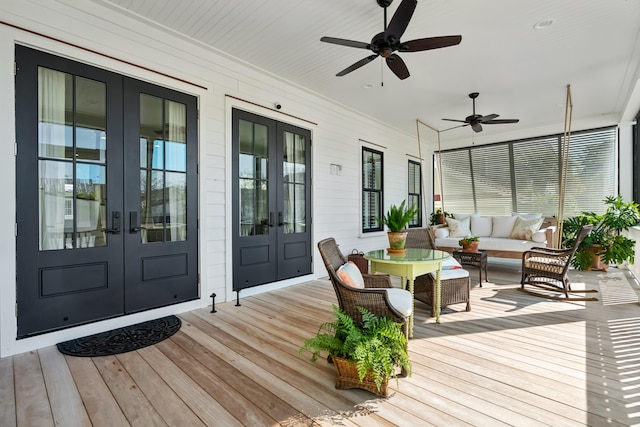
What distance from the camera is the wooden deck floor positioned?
1801 millimetres

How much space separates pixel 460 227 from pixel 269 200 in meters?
4.73

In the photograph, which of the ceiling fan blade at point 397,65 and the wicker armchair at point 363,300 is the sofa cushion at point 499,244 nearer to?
the ceiling fan blade at point 397,65

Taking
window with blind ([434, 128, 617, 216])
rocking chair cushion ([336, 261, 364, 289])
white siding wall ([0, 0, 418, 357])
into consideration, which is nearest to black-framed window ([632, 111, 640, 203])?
window with blind ([434, 128, 617, 216])

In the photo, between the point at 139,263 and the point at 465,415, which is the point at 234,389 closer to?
the point at 465,415

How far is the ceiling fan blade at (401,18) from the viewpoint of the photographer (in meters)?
2.46

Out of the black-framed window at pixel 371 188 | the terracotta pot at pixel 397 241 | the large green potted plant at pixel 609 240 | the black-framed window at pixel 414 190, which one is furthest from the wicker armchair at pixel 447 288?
the black-framed window at pixel 414 190

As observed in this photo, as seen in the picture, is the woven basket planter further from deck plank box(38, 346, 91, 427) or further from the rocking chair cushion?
deck plank box(38, 346, 91, 427)

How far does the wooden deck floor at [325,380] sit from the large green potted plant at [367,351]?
104 mm

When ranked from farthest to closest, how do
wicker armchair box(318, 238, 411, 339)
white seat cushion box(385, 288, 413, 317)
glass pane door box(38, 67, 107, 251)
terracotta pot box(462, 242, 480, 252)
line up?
terracotta pot box(462, 242, 480, 252)
glass pane door box(38, 67, 107, 251)
white seat cushion box(385, 288, 413, 317)
wicker armchair box(318, 238, 411, 339)

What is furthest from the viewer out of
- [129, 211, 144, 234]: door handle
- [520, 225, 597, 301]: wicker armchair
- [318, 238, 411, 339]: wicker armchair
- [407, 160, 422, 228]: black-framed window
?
[407, 160, 422, 228]: black-framed window

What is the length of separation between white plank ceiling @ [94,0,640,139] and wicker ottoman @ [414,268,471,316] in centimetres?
279

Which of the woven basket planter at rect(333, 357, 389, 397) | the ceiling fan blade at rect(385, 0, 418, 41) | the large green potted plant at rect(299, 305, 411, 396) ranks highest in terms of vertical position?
the ceiling fan blade at rect(385, 0, 418, 41)

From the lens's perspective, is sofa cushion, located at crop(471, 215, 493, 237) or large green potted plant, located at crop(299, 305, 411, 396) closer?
large green potted plant, located at crop(299, 305, 411, 396)

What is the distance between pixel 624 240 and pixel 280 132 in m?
6.26
